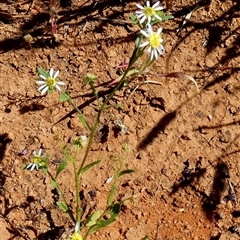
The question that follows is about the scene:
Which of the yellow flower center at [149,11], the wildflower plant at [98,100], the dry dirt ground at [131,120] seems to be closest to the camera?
the wildflower plant at [98,100]

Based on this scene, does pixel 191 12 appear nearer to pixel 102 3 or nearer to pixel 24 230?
pixel 102 3

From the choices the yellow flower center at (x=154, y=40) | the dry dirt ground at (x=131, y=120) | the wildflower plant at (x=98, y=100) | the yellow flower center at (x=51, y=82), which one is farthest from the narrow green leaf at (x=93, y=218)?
the yellow flower center at (x=154, y=40)

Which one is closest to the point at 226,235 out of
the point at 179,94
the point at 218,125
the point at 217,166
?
the point at 217,166

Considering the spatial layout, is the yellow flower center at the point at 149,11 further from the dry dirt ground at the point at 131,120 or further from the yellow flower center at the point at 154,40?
the dry dirt ground at the point at 131,120

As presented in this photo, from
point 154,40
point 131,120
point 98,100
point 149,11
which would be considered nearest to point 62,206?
point 98,100

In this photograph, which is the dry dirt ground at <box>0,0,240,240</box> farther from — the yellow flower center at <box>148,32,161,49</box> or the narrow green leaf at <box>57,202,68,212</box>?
the yellow flower center at <box>148,32,161,49</box>

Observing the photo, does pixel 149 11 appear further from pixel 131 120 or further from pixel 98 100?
pixel 131 120
